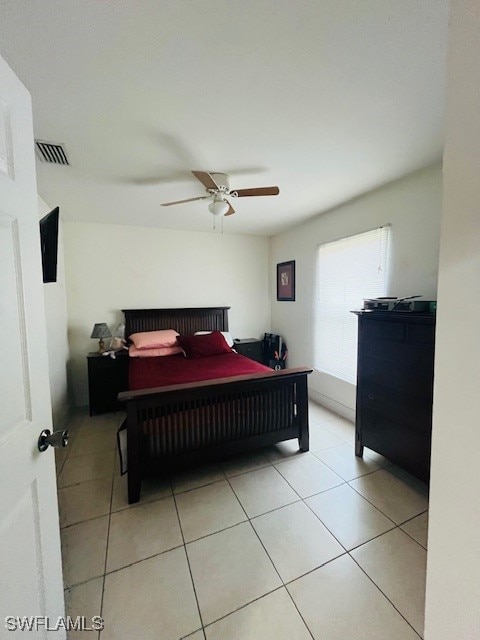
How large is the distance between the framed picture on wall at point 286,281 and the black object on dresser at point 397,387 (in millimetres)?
1729

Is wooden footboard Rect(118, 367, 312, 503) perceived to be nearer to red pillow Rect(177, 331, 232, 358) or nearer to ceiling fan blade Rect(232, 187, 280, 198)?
red pillow Rect(177, 331, 232, 358)

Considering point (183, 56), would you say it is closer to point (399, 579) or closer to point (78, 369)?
point (399, 579)

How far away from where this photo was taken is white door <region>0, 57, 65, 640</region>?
0.71 meters

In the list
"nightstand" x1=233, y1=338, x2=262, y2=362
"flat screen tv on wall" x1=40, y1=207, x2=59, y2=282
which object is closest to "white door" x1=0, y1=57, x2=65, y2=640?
"flat screen tv on wall" x1=40, y1=207, x2=59, y2=282

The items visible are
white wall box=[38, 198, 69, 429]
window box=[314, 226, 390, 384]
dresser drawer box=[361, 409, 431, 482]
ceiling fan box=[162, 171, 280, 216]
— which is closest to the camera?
dresser drawer box=[361, 409, 431, 482]

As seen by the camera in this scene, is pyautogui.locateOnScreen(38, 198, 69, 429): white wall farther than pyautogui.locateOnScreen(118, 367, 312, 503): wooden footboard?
Yes

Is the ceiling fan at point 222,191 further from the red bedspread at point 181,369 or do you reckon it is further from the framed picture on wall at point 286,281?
the framed picture on wall at point 286,281

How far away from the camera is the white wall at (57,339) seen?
97.3 inches

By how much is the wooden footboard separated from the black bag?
5.74 feet

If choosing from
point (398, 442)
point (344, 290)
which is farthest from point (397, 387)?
point (344, 290)

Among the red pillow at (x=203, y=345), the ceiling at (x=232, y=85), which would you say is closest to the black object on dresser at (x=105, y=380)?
the red pillow at (x=203, y=345)

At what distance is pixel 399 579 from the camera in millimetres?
1272

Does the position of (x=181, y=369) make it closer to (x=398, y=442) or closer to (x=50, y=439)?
(x=50, y=439)

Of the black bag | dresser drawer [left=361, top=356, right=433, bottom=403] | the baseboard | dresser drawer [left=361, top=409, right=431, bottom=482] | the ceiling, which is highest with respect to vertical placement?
the ceiling
